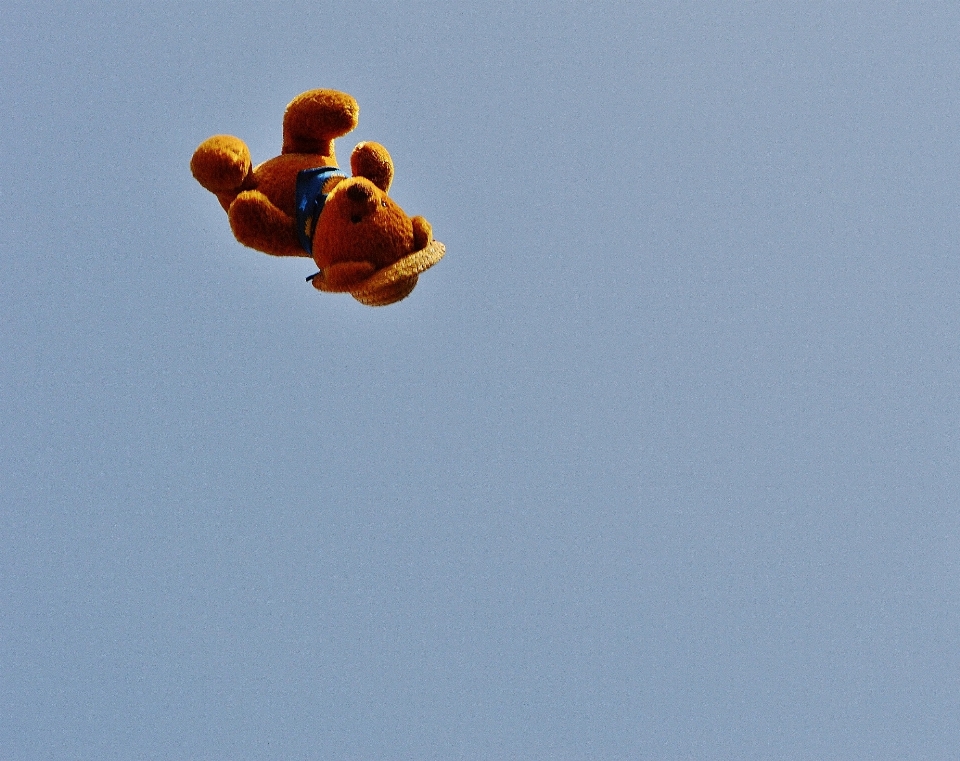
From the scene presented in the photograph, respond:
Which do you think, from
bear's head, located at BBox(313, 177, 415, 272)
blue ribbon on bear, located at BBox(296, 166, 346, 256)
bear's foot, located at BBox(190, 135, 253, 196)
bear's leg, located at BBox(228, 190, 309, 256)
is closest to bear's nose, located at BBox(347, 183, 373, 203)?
bear's head, located at BBox(313, 177, 415, 272)

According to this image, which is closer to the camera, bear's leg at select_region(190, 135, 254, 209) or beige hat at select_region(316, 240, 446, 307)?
beige hat at select_region(316, 240, 446, 307)

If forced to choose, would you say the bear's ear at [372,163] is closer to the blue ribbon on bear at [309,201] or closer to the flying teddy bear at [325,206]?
the flying teddy bear at [325,206]

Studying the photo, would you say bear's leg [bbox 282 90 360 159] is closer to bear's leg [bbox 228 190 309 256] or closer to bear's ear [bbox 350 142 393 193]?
bear's ear [bbox 350 142 393 193]

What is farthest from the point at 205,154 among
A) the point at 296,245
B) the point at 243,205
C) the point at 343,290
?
the point at 343,290

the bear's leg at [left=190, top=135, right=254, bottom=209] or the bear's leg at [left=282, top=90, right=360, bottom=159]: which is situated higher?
the bear's leg at [left=282, top=90, right=360, bottom=159]

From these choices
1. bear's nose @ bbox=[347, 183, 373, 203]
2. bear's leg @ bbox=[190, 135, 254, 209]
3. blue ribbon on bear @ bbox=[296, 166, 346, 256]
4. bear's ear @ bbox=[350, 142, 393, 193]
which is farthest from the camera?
bear's ear @ bbox=[350, 142, 393, 193]

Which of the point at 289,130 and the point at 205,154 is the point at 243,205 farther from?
the point at 289,130
